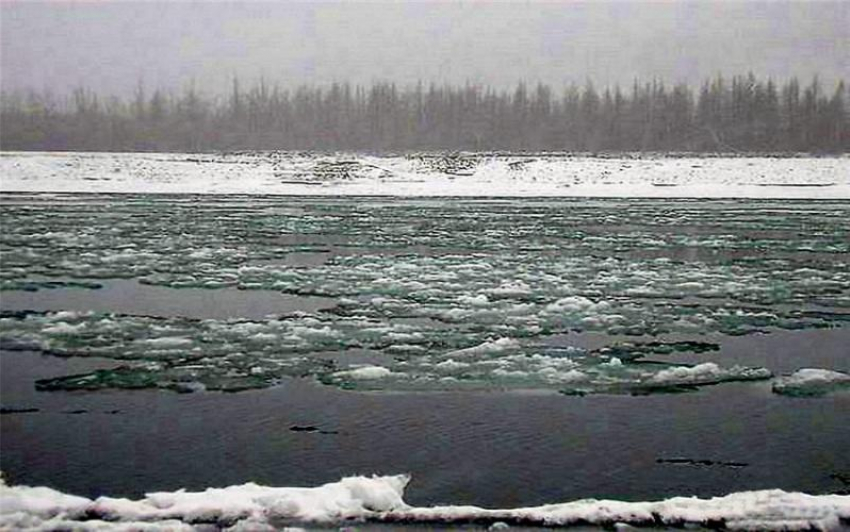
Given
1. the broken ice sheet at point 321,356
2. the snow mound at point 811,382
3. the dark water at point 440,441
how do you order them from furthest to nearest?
the broken ice sheet at point 321,356 → the snow mound at point 811,382 → the dark water at point 440,441

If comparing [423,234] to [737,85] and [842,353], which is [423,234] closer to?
[842,353]

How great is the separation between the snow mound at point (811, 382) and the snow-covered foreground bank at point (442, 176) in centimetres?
2694

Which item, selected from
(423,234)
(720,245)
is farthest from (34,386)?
(720,245)

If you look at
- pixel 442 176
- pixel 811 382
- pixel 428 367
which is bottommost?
pixel 811 382

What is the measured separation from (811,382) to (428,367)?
337 cm

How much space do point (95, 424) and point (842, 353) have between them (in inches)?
279

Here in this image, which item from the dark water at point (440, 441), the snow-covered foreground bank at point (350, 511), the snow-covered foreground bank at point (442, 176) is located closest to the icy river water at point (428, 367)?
the dark water at point (440, 441)

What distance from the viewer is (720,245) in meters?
17.5

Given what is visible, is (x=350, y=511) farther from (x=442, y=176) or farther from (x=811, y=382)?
(x=442, y=176)

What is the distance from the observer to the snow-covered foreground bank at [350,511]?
15.3 ft

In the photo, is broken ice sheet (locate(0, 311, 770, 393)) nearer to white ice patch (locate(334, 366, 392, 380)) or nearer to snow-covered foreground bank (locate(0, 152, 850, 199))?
white ice patch (locate(334, 366, 392, 380))

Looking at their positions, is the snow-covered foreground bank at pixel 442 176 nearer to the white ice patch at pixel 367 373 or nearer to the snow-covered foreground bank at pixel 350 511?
the white ice patch at pixel 367 373

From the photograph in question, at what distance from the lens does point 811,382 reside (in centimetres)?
750

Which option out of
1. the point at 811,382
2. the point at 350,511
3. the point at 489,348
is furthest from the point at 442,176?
the point at 350,511
